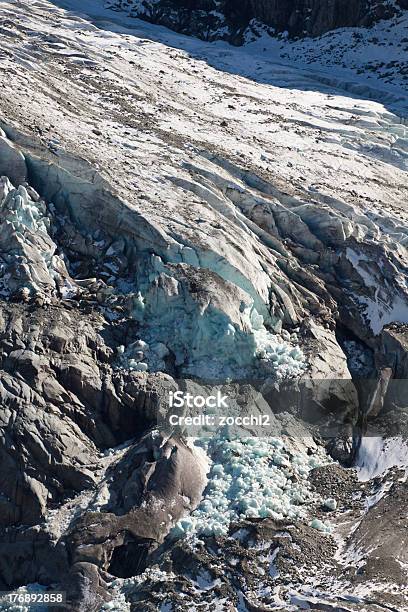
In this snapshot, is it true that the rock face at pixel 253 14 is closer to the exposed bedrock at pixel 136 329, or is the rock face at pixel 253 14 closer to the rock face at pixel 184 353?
the rock face at pixel 184 353

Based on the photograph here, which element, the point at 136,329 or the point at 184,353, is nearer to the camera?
the point at 184,353

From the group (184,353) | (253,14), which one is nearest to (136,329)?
(184,353)

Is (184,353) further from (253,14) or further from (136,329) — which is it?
(253,14)

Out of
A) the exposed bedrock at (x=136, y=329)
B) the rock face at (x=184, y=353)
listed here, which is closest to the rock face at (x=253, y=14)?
the rock face at (x=184, y=353)

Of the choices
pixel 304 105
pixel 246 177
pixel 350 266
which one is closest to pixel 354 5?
pixel 304 105

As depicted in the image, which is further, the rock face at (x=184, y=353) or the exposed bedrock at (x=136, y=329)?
the exposed bedrock at (x=136, y=329)

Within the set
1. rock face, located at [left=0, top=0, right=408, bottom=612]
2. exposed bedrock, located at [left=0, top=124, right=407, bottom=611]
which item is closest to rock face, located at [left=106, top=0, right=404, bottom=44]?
rock face, located at [left=0, top=0, right=408, bottom=612]

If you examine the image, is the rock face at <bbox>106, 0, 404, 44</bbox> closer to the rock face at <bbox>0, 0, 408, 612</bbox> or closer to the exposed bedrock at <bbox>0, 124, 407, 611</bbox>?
the rock face at <bbox>0, 0, 408, 612</bbox>

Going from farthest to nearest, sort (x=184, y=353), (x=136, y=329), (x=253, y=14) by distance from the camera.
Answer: (x=253, y=14)
(x=136, y=329)
(x=184, y=353)
